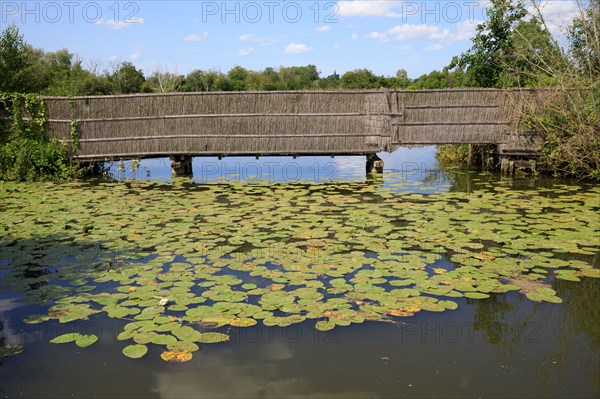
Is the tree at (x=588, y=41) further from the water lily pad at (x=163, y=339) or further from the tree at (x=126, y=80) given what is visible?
the tree at (x=126, y=80)

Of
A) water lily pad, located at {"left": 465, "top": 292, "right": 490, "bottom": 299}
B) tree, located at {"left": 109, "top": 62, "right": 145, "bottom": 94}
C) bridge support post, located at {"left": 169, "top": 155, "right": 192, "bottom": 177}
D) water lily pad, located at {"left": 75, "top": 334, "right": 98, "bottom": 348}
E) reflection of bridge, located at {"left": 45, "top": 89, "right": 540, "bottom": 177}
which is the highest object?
tree, located at {"left": 109, "top": 62, "right": 145, "bottom": 94}

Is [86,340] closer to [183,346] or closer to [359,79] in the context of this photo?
[183,346]

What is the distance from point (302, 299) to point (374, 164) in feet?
26.6

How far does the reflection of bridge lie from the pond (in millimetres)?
3957

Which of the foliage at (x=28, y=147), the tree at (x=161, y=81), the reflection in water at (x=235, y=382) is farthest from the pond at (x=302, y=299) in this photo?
the tree at (x=161, y=81)

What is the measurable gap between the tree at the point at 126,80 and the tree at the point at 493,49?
88.1ft

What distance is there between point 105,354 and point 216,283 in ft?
4.65

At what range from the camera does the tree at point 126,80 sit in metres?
37.1

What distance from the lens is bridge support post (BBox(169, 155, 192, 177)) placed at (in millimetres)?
12562

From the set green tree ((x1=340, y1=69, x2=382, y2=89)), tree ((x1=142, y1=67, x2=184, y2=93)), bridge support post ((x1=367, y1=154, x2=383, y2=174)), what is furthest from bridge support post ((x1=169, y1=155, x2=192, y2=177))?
green tree ((x1=340, y1=69, x2=382, y2=89))

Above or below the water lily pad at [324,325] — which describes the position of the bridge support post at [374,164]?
above

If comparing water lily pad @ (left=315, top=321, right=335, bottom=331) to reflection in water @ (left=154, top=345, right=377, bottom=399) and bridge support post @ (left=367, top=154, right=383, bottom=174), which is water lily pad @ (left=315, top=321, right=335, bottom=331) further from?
bridge support post @ (left=367, top=154, right=383, bottom=174)

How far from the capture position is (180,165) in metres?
12.7

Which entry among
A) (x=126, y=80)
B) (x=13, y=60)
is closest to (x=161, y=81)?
(x=126, y=80)
